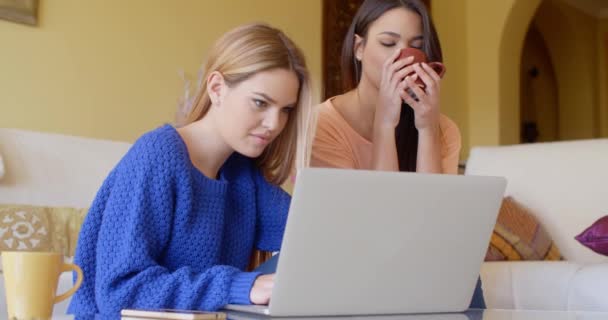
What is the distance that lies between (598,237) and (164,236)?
1705 mm

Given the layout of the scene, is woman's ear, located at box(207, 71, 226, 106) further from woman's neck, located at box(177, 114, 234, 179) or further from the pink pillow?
the pink pillow

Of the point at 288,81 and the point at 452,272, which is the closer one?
the point at 452,272

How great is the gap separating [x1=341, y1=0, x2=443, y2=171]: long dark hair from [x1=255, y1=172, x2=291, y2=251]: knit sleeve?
17.7 inches

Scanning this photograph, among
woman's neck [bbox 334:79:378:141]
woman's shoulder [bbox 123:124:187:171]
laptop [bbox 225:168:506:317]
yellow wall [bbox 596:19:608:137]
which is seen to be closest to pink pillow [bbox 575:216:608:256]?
woman's neck [bbox 334:79:378:141]

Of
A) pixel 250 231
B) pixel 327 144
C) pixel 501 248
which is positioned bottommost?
pixel 501 248

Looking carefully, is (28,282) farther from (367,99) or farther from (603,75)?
(603,75)

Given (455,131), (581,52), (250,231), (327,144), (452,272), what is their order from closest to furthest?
(452,272)
(250,231)
(327,144)
(455,131)
(581,52)

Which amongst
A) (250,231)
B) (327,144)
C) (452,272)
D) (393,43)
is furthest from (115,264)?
(393,43)

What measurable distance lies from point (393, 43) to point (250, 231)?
564mm

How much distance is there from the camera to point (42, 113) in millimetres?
3361

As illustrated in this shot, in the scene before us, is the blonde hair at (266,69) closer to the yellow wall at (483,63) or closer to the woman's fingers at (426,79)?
the woman's fingers at (426,79)

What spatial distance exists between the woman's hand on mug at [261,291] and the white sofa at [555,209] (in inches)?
64.2

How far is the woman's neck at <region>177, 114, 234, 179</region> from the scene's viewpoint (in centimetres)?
142

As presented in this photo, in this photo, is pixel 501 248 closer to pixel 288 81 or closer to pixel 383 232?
pixel 288 81
